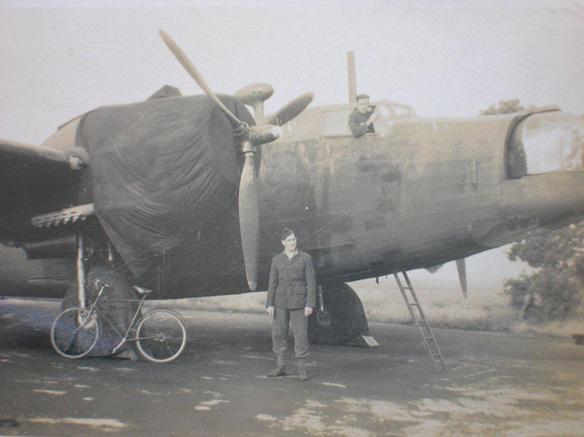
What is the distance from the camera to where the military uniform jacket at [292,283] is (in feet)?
21.5

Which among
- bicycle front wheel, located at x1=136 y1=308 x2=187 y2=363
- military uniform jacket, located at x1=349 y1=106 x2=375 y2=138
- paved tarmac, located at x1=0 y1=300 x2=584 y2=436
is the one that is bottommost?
paved tarmac, located at x1=0 y1=300 x2=584 y2=436

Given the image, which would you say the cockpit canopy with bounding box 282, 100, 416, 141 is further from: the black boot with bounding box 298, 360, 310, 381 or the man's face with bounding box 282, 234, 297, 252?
the black boot with bounding box 298, 360, 310, 381

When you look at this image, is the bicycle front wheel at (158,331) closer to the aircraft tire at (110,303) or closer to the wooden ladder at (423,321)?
the aircraft tire at (110,303)

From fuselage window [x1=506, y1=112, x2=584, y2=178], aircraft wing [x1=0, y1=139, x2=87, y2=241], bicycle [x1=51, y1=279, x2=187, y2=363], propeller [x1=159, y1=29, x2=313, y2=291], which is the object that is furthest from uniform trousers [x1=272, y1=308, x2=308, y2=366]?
aircraft wing [x1=0, y1=139, x2=87, y2=241]

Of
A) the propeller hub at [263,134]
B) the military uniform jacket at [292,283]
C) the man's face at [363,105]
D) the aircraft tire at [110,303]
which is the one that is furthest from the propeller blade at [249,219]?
the aircraft tire at [110,303]

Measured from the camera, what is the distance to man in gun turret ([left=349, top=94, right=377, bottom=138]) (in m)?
7.39

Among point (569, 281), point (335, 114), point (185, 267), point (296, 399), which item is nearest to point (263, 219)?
point (185, 267)

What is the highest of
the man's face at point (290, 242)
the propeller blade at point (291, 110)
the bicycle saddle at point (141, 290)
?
the propeller blade at point (291, 110)

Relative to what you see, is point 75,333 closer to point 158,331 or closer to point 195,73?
point 158,331

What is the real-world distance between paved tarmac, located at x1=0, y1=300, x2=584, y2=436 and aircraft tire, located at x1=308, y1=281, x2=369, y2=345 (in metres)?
0.44

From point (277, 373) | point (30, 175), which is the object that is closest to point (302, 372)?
point (277, 373)

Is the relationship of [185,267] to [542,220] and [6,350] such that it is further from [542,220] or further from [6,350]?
[542,220]

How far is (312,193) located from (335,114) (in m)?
1.28

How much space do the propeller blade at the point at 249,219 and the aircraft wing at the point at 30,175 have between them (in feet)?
7.79
